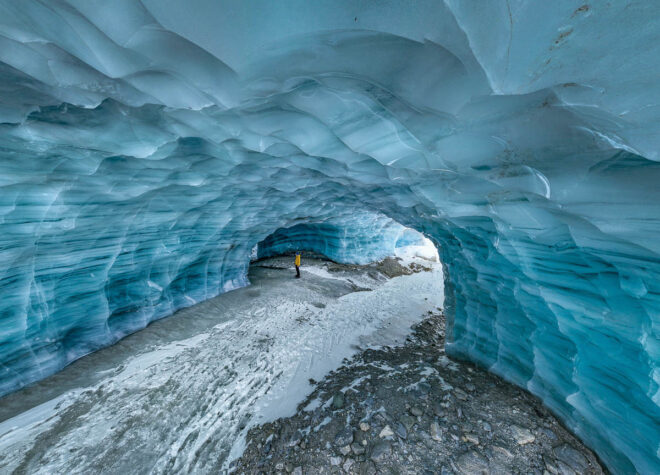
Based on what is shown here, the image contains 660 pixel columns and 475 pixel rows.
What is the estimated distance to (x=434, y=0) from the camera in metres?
1.33

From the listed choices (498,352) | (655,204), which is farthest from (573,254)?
(498,352)

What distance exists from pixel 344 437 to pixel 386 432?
22.5 inches

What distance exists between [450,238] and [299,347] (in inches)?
178

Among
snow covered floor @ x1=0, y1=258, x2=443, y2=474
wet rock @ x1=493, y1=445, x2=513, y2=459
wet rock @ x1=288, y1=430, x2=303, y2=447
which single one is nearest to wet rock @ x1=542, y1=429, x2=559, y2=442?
wet rock @ x1=493, y1=445, x2=513, y2=459

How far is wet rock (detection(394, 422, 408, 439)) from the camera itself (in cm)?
312

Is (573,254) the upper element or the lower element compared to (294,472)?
upper

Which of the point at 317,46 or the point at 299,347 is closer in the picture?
the point at 317,46

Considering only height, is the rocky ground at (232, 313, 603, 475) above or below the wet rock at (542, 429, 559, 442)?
below

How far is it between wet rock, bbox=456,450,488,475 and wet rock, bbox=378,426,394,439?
79 centimetres

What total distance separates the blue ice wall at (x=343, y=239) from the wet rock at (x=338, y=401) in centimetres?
954

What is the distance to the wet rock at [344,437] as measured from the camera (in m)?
3.13

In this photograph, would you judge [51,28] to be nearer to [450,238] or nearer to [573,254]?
[573,254]

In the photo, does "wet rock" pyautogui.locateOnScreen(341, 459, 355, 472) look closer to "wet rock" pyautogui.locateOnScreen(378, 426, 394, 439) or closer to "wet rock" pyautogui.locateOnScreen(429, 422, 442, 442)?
"wet rock" pyautogui.locateOnScreen(378, 426, 394, 439)

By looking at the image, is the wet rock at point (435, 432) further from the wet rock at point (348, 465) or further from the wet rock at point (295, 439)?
the wet rock at point (295, 439)
